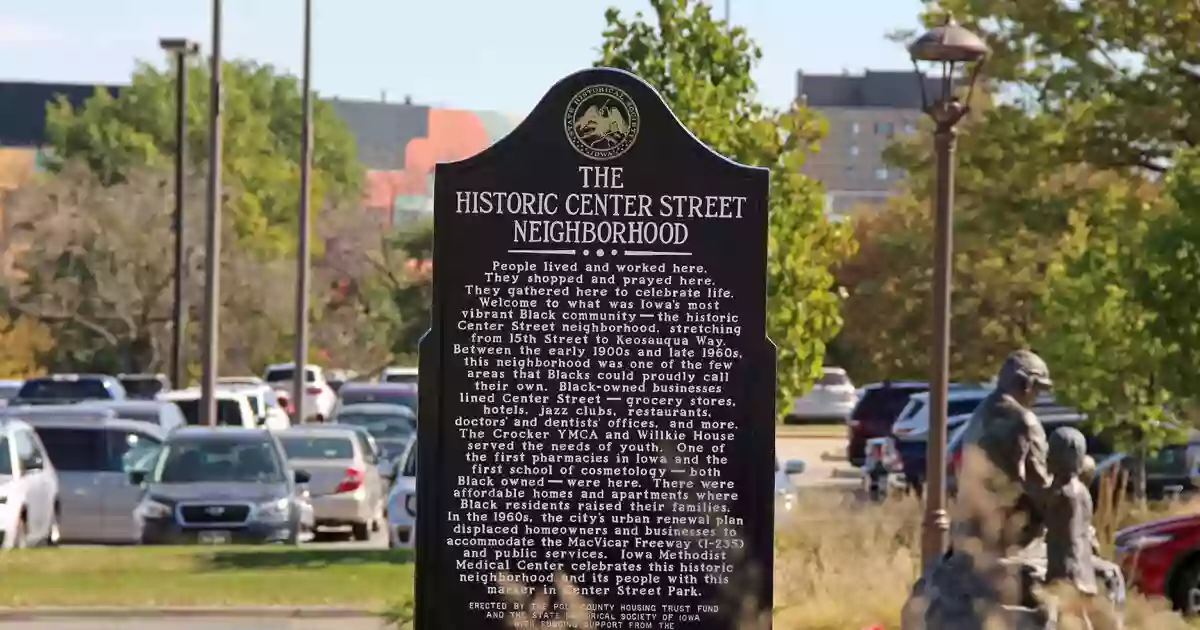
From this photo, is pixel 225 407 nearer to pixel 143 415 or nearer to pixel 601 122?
pixel 143 415

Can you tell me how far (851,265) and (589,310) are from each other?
41.3 metres

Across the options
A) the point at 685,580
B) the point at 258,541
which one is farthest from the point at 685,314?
the point at 258,541

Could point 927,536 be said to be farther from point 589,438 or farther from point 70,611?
point 589,438

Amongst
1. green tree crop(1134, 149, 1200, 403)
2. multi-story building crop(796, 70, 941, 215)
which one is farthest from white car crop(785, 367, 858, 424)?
multi-story building crop(796, 70, 941, 215)

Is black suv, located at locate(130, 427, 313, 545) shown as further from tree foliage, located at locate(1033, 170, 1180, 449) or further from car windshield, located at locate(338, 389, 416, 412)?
car windshield, located at locate(338, 389, 416, 412)

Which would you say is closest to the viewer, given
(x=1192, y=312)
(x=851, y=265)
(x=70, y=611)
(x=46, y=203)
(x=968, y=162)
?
(x=70, y=611)

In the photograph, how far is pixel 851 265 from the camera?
161ft

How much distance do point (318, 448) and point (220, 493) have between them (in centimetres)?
421

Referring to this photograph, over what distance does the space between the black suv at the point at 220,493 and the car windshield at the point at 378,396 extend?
18.1 metres

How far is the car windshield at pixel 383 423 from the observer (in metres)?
34.5

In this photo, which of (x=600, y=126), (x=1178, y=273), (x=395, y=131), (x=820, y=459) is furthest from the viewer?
(x=395, y=131)

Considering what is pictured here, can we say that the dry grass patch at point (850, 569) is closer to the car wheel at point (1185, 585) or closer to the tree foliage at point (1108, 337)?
the car wheel at point (1185, 585)

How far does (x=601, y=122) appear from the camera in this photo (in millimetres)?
8430

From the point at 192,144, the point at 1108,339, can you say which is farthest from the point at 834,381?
the point at 1108,339
